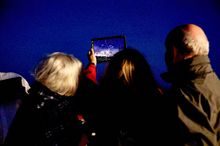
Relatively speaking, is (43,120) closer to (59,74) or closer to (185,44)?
(59,74)

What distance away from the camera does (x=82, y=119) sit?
1891 mm

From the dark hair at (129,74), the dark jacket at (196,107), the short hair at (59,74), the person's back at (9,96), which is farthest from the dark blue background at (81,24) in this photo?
the dark jacket at (196,107)

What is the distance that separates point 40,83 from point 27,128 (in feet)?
0.82

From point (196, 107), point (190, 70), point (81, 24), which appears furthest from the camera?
point (81, 24)

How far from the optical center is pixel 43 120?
1717 mm

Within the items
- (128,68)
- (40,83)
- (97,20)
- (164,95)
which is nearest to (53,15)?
(97,20)

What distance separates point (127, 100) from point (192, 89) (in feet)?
1.08

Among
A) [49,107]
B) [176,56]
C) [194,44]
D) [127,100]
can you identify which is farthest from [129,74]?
[49,107]

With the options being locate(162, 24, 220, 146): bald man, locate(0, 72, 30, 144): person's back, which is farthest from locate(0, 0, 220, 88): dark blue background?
locate(162, 24, 220, 146): bald man

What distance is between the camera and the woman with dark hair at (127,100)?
1.59 metres

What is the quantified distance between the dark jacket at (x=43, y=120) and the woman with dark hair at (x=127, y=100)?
0.68ft

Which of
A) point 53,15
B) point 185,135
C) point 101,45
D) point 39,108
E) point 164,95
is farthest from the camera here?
point 53,15

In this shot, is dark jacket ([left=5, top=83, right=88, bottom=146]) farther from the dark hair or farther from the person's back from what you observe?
the person's back

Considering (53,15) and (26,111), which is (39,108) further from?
(53,15)
